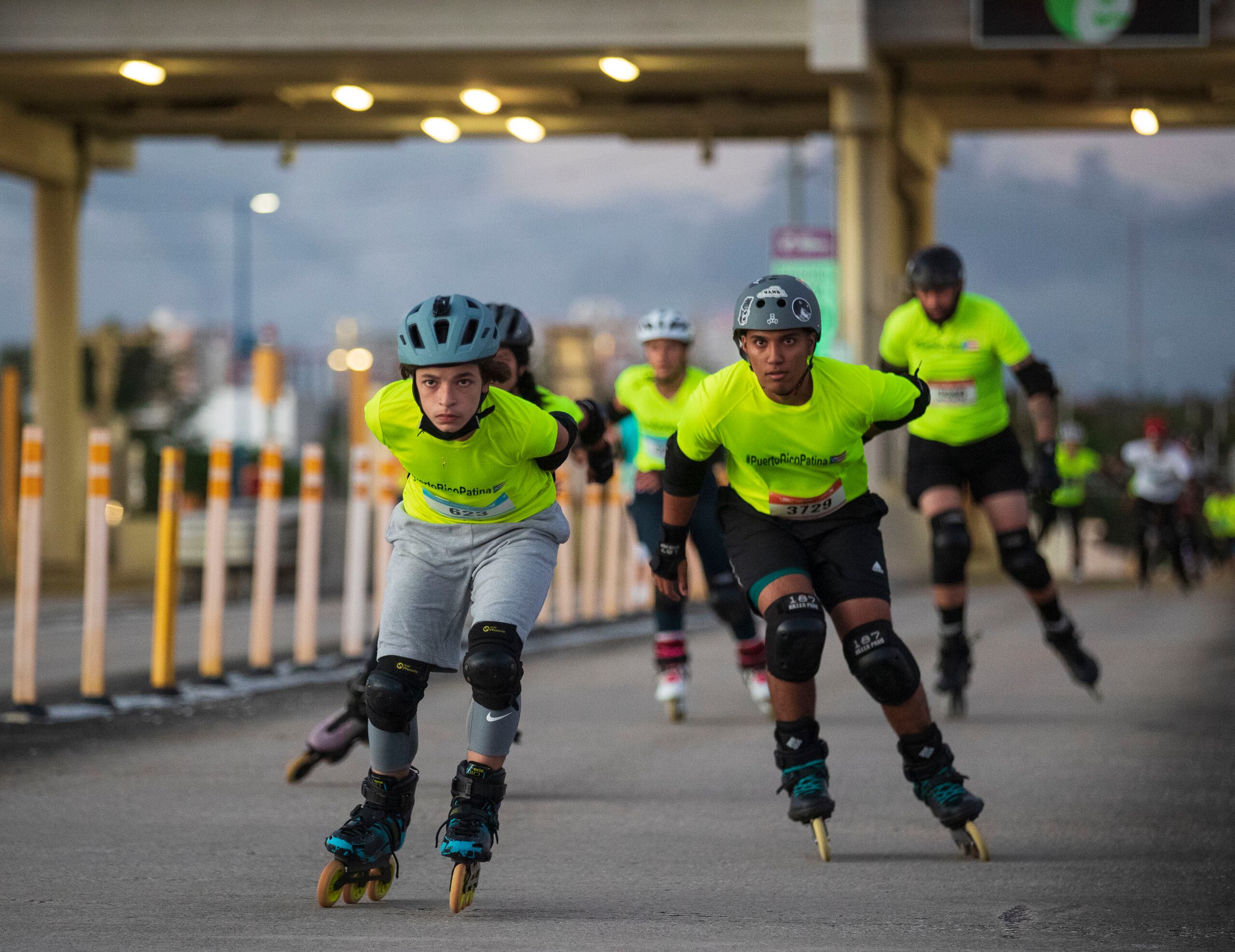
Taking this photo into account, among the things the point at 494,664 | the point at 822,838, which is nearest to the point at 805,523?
the point at 822,838

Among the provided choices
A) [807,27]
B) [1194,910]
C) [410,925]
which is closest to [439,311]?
[410,925]

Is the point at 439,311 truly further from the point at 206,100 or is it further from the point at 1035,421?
the point at 206,100

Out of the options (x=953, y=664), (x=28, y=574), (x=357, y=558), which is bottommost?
(x=953, y=664)

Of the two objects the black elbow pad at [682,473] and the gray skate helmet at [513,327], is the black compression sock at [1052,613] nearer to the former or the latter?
the gray skate helmet at [513,327]

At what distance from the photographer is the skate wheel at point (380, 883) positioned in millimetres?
5480

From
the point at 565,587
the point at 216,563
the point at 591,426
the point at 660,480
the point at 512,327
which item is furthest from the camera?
the point at 565,587

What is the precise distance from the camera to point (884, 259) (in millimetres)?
28172

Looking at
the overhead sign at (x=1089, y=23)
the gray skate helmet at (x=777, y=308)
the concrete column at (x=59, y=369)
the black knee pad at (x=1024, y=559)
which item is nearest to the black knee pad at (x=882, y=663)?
the gray skate helmet at (x=777, y=308)

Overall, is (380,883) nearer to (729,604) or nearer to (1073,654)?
(729,604)

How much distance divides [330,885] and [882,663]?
189 centimetres

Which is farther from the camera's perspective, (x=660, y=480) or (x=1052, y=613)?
(x=660, y=480)

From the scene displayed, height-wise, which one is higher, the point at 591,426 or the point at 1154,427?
the point at 1154,427

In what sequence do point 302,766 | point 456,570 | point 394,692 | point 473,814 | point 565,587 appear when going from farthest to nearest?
1. point 565,587
2. point 302,766
3. point 456,570
4. point 394,692
5. point 473,814

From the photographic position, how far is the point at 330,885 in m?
5.39
